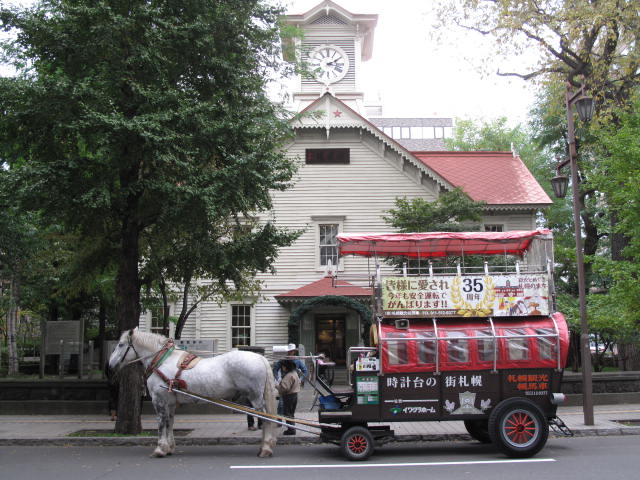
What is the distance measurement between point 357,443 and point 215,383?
2.84m

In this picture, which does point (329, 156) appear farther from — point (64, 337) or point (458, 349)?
point (458, 349)

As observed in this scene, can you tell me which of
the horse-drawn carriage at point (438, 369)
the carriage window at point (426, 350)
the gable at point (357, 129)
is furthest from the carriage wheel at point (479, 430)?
the gable at point (357, 129)

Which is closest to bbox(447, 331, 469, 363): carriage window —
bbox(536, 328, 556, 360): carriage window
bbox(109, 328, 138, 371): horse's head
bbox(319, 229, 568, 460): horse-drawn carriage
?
bbox(319, 229, 568, 460): horse-drawn carriage

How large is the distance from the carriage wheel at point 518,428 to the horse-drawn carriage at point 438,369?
17mm

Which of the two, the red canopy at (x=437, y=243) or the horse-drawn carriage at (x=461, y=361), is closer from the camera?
the horse-drawn carriage at (x=461, y=361)

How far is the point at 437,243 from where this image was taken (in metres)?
11.7

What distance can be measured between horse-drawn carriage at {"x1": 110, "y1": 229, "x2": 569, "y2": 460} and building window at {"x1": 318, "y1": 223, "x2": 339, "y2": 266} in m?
13.9

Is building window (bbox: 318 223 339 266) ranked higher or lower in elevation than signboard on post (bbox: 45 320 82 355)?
higher

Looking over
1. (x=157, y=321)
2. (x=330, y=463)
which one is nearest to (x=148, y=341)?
(x=330, y=463)

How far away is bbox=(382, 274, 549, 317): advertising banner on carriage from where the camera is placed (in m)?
10.5

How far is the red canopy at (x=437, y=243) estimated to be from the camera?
1120 cm

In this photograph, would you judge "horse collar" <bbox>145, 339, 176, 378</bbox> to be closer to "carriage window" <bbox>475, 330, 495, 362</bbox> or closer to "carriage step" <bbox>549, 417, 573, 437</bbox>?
"carriage window" <bbox>475, 330, 495, 362</bbox>

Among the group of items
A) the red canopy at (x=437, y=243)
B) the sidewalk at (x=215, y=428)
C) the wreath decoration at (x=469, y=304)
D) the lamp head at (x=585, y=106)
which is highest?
the lamp head at (x=585, y=106)

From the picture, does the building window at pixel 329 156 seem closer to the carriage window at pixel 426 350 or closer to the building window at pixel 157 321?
the building window at pixel 157 321
